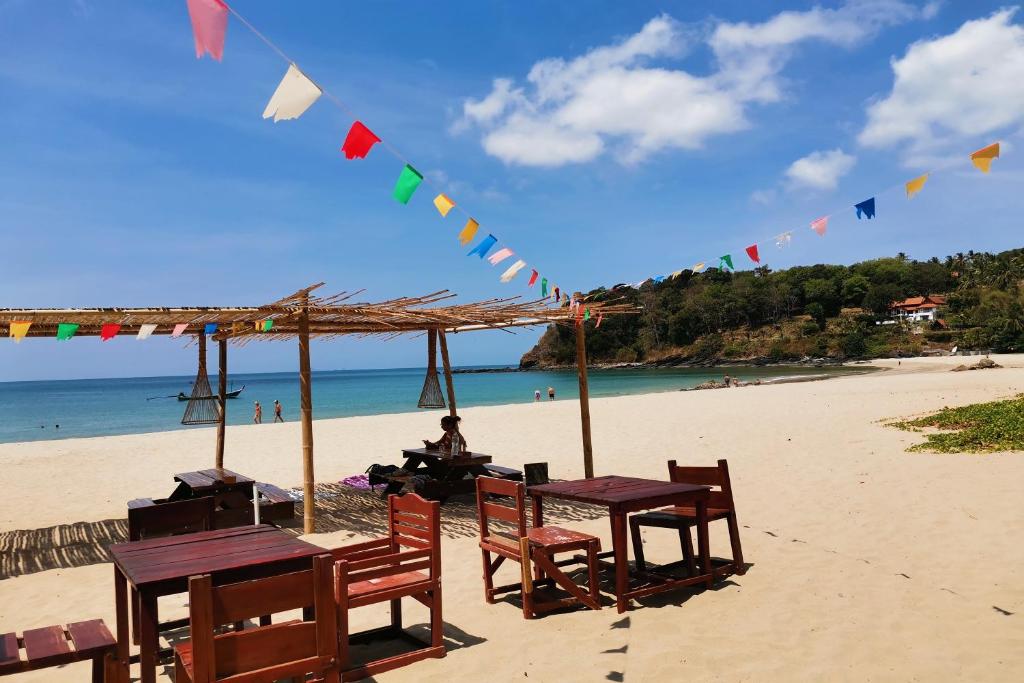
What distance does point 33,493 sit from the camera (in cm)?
1048

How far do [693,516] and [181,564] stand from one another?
341cm

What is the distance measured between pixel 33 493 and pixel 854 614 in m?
10.9

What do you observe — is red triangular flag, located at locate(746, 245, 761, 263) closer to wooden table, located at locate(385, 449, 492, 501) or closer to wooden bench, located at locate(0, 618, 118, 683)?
wooden table, located at locate(385, 449, 492, 501)

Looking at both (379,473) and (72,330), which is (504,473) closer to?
(379,473)

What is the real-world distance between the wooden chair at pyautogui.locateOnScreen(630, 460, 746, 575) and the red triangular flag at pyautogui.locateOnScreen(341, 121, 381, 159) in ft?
11.3

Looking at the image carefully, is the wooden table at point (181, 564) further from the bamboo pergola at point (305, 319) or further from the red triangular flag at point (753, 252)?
the red triangular flag at point (753, 252)

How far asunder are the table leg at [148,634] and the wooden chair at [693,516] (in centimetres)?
314

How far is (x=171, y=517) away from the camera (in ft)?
14.7

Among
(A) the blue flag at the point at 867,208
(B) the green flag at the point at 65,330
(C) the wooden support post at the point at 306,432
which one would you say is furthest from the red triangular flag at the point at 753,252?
(B) the green flag at the point at 65,330

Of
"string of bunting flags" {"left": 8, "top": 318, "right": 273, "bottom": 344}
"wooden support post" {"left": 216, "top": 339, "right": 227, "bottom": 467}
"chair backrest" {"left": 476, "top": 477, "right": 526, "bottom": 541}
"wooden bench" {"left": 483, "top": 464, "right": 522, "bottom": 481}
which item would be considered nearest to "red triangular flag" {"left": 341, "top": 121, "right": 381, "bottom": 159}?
"string of bunting flags" {"left": 8, "top": 318, "right": 273, "bottom": 344}

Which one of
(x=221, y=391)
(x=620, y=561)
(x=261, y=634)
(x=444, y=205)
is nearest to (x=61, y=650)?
(x=261, y=634)

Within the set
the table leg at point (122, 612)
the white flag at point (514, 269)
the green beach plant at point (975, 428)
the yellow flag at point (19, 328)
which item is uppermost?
the white flag at point (514, 269)

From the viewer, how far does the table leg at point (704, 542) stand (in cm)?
477

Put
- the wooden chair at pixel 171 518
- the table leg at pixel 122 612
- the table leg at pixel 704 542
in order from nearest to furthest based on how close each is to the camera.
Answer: the table leg at pixel 122 612, the wooden chair at pixel 171 518, the table leg at pixel 704 542
